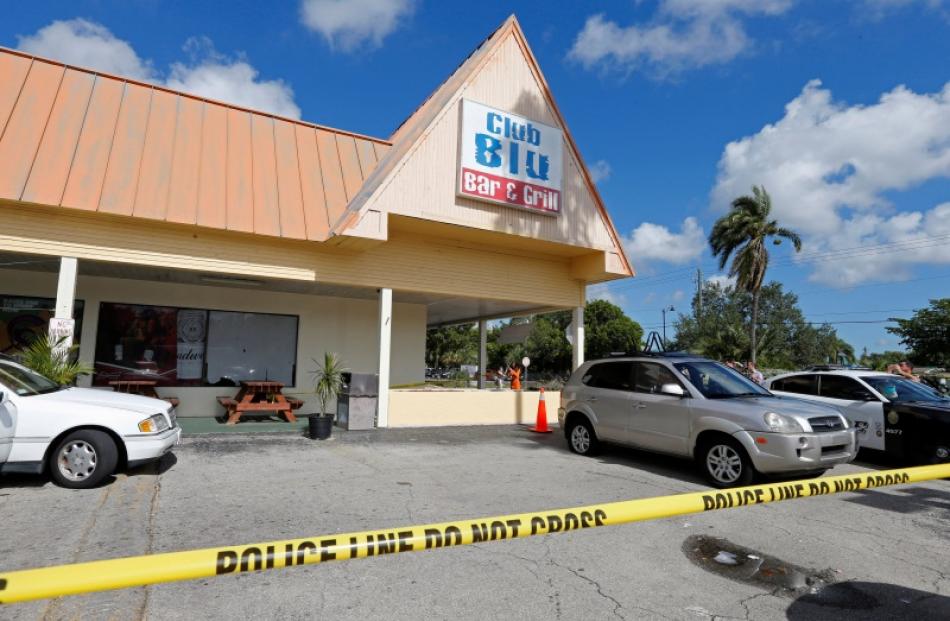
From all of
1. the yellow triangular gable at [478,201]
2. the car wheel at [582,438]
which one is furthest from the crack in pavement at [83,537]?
the car wheel at [582,438]

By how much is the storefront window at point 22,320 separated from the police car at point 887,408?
1498cm

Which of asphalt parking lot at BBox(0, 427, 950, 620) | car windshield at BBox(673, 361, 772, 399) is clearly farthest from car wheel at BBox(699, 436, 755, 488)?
car windshield at BBox(673, 361, 772, 399)

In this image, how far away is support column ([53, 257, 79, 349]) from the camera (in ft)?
31.0

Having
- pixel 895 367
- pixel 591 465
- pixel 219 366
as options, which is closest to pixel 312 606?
pixel 591 465

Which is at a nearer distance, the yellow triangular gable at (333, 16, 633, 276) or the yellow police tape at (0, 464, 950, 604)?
the yellow police tape at (0, 464, 950, 604)

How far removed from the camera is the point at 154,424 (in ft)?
22.4

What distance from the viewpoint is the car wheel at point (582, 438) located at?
362 inches

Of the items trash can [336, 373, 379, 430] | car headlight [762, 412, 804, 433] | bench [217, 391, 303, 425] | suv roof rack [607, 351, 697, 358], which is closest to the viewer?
car headlight [762, 412, 804, 433]

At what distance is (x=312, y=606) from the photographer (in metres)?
3.61

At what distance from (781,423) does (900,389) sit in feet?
14.5

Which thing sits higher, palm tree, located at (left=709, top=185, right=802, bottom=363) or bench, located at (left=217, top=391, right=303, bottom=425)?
palm tree, located at (left=709, top=185, right=802, bottom=363)

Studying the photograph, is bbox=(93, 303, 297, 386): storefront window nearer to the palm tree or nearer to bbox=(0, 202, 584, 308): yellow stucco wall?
bbox=(0, 202, 584, 308): yellow stucco wall

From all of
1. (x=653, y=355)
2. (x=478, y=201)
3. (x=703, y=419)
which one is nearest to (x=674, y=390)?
(x=703, y=419)

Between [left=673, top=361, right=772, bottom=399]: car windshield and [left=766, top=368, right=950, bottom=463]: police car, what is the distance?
1220 millimetres
